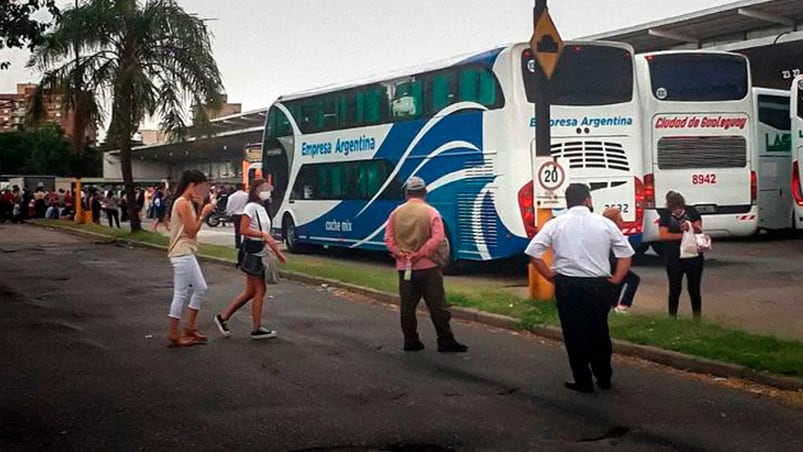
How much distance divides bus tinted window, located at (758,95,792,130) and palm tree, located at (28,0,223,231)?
53.0ft

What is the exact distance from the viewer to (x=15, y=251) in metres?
28.0

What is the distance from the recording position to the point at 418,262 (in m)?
10.3

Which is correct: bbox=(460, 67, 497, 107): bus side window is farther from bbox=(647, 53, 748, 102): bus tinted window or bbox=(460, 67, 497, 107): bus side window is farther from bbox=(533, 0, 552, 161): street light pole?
bbox=(533, 0, 552, 161): street light pole

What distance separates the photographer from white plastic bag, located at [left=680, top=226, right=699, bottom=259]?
435 inches

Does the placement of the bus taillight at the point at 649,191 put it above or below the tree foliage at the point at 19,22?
below

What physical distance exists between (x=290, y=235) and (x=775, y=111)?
1204cm

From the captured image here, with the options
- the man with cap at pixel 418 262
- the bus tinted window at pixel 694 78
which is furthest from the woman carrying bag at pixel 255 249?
the bus tinted window at pixel 694 78

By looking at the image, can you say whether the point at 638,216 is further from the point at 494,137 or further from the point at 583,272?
the point at 583,272

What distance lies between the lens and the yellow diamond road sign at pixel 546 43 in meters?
12.4

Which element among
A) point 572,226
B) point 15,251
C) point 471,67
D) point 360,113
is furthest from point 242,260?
point 15,251

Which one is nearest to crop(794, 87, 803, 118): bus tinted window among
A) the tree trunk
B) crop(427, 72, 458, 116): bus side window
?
crop(427, 72, 458, 116): bus side window

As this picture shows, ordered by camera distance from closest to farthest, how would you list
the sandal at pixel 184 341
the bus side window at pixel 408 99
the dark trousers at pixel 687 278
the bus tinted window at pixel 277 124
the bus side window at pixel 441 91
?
the sandal at pixel 184 341
the dark trousers at pixel 687 278
the bus side window at pixel 441 91
the bus side window at pixel 408 99
the bus tinted window at pixel 277 124

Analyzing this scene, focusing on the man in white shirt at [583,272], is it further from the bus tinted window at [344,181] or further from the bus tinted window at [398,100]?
the bus tinted window at [344,181]

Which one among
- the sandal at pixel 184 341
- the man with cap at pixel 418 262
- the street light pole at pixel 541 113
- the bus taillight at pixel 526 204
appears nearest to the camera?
the man with cap at pixel 418 262
